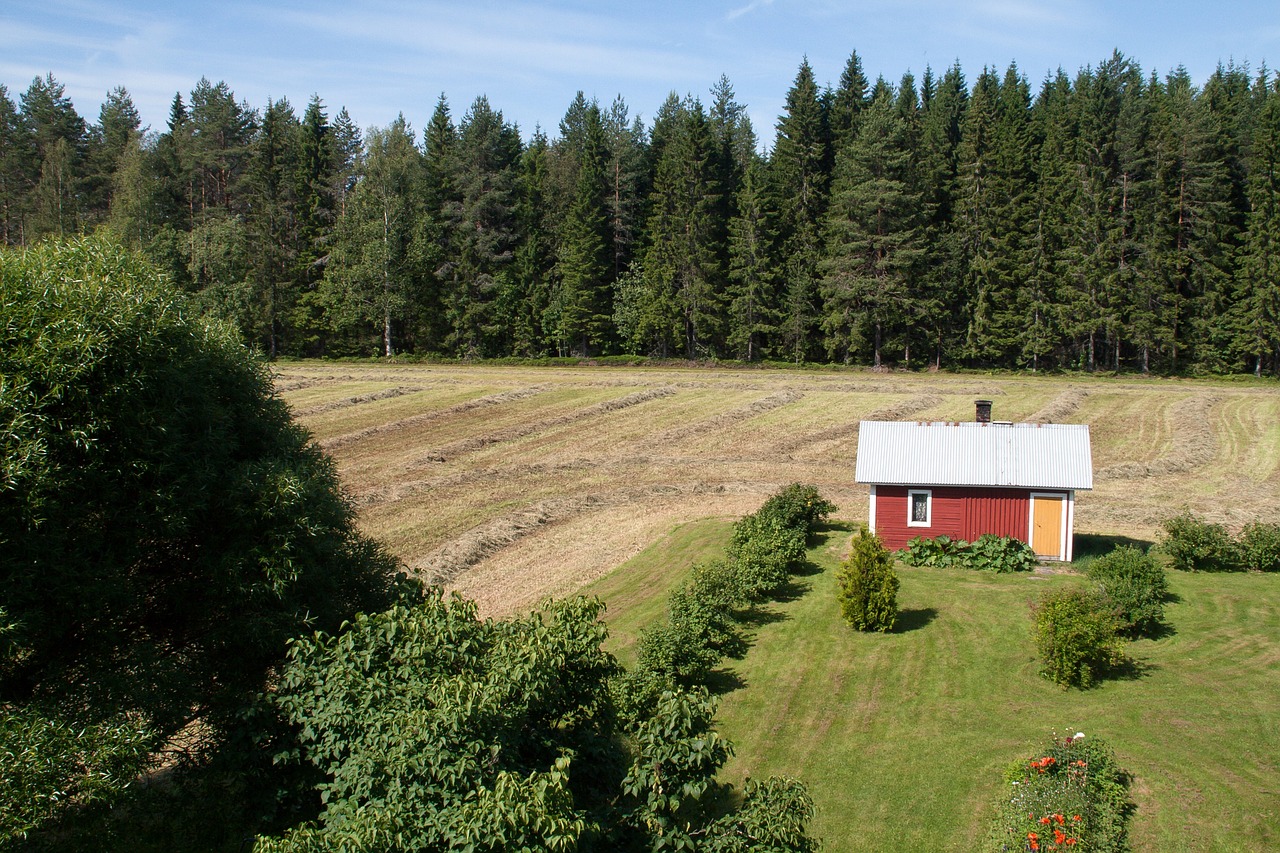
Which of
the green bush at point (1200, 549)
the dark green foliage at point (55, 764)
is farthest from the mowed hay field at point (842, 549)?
the dark green foliage at point (55, 764)

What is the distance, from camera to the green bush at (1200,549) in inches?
944

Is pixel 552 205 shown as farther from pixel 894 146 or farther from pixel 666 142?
pixel 894 146

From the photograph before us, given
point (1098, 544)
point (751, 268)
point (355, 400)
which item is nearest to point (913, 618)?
point (1098, 544)

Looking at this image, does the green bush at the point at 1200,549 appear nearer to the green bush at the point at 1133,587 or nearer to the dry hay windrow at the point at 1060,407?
the green bush at the point at 1133,587

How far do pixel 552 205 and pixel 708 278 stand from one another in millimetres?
19451

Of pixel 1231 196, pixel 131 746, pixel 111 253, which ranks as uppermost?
pixel 1231 196

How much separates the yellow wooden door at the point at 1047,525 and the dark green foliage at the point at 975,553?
362mm

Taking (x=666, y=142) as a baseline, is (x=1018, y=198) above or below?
below

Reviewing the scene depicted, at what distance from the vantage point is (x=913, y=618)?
68.5 feet

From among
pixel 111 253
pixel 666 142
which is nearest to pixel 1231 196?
pixel 666 142

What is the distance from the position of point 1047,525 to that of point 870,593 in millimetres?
7992

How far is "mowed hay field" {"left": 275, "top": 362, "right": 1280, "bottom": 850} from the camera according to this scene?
13930 millimetres

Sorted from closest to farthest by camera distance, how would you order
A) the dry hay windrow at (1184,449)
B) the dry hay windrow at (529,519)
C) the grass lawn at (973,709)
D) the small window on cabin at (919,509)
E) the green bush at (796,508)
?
the grass lawn at (973,709) < the dry hay windrow at (529,519) < the small window on cabin at (919,509) < the green bush at (796,508) < the dry hay windrow at (1184,449)

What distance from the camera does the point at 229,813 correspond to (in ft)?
35.9
